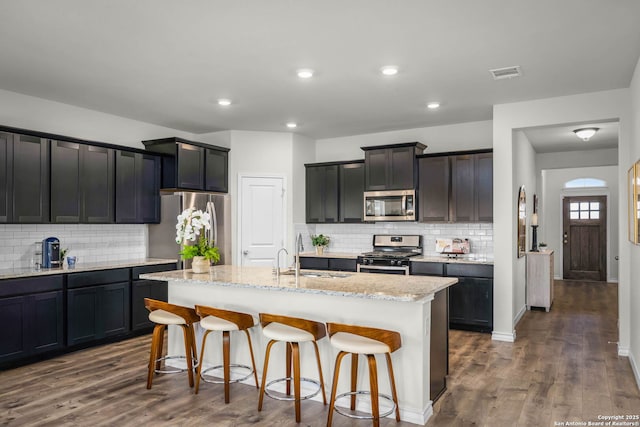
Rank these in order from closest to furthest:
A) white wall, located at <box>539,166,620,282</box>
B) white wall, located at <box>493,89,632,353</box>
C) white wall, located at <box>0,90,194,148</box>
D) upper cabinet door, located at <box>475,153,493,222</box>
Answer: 1. white wall, located at <box>0,90,194,148</box>
2. white wall, located at <box>493,89,632,353</box>
3. upper cabinet door, located at <box>475,153,493,222</box>
4. white wall, located at <box>539,166,620,282</box>

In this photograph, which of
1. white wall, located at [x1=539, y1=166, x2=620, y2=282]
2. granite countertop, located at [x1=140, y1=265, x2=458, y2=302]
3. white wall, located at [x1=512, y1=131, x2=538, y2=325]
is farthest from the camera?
white wall, located at [x1=539, y1=166, x2=620, y2=282]

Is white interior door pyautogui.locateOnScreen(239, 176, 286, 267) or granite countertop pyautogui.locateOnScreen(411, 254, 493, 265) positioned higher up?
white interior door pyautogui.locateOnScreen(239, 176, 286, 267)

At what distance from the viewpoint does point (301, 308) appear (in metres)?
3.69

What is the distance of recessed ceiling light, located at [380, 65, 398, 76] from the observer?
4.08 metres

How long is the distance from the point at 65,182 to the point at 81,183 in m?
0.18

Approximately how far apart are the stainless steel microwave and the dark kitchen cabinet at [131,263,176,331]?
9.66ft

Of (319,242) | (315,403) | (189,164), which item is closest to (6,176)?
(189,164)

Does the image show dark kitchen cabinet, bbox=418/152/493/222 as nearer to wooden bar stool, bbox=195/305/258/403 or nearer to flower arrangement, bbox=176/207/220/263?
flower arrangement, bbox=176/207/220/263

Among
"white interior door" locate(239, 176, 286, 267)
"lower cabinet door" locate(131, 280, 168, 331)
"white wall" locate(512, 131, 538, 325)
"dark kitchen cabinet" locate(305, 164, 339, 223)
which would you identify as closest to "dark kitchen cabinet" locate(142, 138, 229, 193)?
"white interior door" locate(239, 176, 286, 267)

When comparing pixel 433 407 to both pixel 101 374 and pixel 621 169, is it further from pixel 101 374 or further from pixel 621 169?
pixel 621 169

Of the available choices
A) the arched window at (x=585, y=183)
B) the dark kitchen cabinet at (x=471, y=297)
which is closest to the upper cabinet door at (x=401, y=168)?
the dark kitchen cabinet at (x=471, y=297)

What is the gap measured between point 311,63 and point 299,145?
325 centimetres

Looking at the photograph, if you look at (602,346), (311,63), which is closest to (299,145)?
(311,63)

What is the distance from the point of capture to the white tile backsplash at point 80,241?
490 centimetres
